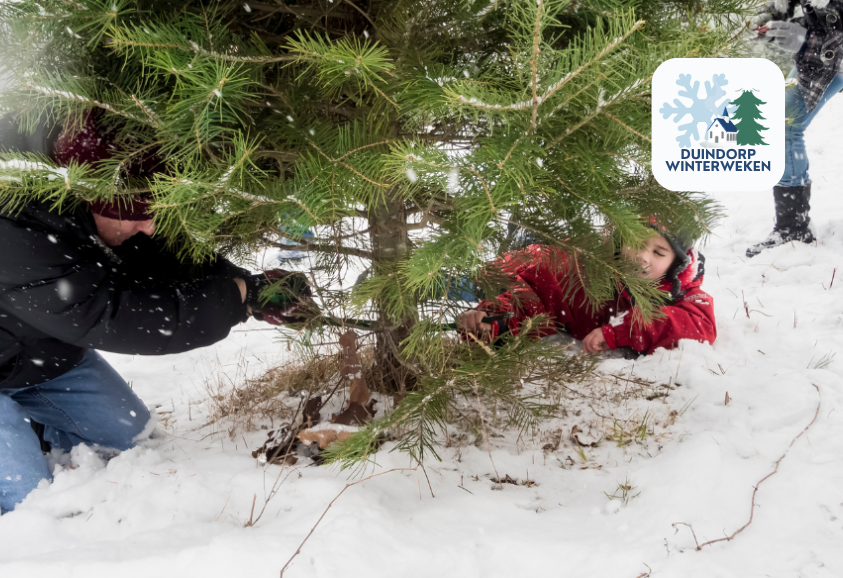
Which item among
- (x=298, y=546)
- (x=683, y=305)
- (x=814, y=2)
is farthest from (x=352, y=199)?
(x=814, y=2)

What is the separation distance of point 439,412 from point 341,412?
640mm

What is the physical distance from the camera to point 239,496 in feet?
5.56

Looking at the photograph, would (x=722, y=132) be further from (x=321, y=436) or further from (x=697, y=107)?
(x=321, y=436)

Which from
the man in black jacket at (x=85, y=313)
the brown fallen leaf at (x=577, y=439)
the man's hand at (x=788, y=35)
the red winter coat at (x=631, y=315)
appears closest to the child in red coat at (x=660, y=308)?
the red winter coat at (x=631, y=315)

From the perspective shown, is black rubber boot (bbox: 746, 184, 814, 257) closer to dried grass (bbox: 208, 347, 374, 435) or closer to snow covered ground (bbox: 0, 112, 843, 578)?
snow covered ground (bbox: 0, 112, 843, 578)

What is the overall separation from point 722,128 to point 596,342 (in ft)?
4.82

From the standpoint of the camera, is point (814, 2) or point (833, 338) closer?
point (833, 338)

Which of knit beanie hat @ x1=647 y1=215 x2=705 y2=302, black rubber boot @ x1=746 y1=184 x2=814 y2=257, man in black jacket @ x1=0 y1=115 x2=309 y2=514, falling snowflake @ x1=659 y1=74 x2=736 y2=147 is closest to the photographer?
falling snowflake @ x1=659 y1=74 x2=736 y2=147

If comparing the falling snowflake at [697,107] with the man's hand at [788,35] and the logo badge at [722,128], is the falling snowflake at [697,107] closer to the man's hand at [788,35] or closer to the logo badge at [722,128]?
the logo badge at [722,128]

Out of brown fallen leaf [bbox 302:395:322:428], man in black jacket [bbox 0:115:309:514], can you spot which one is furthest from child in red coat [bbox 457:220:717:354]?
man in black jacket [bbox 0:115:309:514]

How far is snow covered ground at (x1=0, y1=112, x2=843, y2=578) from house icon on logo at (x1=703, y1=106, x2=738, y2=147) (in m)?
1.01

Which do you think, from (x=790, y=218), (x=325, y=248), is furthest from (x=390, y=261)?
(x=790, y=218)

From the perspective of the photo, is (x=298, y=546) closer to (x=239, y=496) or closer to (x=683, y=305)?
(x=239, y=496)

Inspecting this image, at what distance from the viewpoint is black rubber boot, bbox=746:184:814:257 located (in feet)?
12.7
